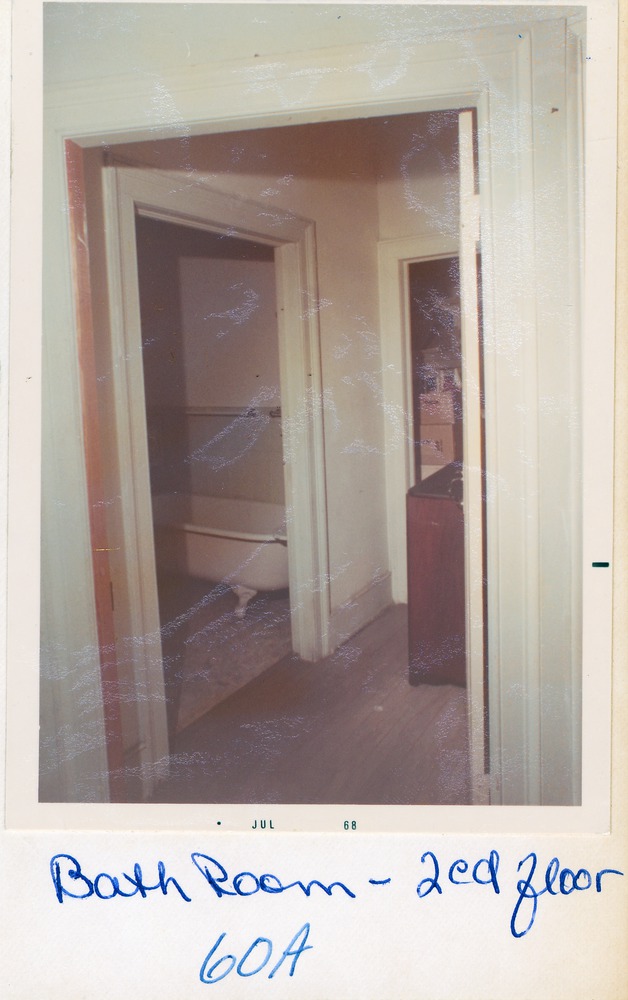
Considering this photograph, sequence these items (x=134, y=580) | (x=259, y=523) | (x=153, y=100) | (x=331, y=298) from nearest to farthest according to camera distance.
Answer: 1. (x=153, y=100)
2. (x=134, y=580)
3. (x=331, y=298)
4. (x=259, y=523)

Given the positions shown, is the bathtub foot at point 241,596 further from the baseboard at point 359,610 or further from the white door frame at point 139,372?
the white door frame at point 139,372

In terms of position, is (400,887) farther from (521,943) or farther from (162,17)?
A: (162,17)

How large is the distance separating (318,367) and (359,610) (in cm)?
98

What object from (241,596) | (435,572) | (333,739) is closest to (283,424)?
(241,596)

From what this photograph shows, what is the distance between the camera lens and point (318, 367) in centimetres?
240

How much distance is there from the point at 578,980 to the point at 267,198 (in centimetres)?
210

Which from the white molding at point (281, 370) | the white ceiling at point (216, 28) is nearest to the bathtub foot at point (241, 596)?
the white molding at point (281, 370)

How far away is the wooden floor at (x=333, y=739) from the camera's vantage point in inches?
39.9

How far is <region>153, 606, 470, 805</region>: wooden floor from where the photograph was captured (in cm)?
101

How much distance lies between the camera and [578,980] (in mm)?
700

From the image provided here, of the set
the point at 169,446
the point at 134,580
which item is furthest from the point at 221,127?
the point at 169,446

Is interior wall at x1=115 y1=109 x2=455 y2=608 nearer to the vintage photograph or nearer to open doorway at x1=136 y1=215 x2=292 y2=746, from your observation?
the vintage photograph

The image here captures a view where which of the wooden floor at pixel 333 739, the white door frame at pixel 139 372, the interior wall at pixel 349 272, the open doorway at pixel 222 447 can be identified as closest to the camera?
the wooden floor at pixel 333 739

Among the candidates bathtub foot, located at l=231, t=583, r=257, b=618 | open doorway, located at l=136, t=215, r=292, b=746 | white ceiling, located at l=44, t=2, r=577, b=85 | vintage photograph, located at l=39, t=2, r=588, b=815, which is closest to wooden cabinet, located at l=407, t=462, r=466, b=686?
vintage photograph, located at l=39, t=2, r=588, b=815
